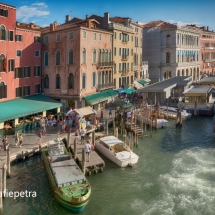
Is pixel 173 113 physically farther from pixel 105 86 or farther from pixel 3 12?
pixel 3 12

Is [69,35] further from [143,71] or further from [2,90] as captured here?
[143,71]

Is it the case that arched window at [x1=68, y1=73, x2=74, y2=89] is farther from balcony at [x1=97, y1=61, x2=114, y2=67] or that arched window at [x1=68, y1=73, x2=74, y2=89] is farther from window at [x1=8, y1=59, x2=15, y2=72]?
window at [x1=8, y1=59, x2=15, y2=72]

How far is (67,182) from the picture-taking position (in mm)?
18406

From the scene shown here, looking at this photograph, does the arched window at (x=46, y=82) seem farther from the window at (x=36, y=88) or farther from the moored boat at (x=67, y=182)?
the moored boat at (x=67, y=182)

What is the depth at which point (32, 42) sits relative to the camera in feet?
117

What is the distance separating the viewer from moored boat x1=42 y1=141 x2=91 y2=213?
17.0 metres

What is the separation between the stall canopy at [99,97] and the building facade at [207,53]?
51177mm

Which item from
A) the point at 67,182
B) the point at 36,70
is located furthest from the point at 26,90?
the point at 67,182

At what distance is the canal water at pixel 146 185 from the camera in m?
17.5

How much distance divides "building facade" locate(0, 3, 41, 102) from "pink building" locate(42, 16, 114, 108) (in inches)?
54.3

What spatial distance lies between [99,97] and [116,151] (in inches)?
556

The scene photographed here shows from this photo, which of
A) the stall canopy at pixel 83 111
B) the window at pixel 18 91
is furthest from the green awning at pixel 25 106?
the stall canopy at pixel 83 111

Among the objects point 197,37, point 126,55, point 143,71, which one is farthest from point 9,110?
point 197,37

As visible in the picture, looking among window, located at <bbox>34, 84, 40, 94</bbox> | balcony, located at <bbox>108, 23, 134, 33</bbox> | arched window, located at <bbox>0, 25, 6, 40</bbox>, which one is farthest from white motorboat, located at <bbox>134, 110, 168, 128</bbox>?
arched window, located at <bbox>0, 25, 6, 40</bbox>
